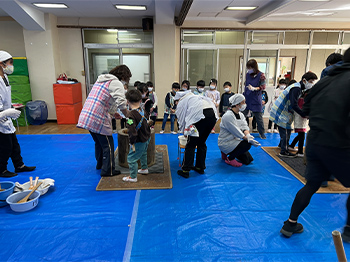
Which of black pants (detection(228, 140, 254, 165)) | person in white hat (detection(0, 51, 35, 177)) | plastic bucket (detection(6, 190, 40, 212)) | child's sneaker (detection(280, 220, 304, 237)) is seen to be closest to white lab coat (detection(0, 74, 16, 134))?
person in white hat (detection(0, 51, 35, 177))

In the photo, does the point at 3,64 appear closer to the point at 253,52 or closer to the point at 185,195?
the point at 185,195

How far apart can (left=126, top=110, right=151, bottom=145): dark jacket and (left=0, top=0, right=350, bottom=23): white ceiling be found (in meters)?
3.58

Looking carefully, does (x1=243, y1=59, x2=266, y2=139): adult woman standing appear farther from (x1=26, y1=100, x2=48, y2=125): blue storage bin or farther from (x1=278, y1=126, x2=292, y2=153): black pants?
(x1=26, y1=100, x2=48, y2=125): blue storage bin

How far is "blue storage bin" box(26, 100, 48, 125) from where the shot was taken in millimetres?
6340

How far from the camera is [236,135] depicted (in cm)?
333

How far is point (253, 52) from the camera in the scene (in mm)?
7496

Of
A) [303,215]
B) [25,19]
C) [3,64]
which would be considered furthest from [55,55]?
[303,215]

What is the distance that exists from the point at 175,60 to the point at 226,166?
14.6 ft

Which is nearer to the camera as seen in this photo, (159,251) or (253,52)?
(159,251)

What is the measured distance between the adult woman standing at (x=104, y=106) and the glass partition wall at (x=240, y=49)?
463 centimetres

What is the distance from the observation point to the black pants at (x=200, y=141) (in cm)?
307

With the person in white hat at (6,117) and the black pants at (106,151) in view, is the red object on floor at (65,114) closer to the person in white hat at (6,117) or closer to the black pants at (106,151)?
the person in white hat at (6,117)

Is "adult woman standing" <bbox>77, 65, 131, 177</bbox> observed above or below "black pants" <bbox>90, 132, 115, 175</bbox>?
above

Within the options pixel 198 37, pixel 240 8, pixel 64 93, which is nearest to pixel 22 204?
pixel 64 93
